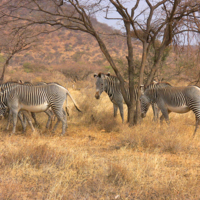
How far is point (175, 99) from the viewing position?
761 centimetres

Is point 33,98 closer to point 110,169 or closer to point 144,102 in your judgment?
point 144,102

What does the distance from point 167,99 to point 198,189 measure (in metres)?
4.24

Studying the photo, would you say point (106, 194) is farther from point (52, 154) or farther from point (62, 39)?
point (62, 39)

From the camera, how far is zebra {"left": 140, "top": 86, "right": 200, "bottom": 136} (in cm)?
727

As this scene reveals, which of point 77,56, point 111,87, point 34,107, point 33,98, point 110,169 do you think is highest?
point 77,56

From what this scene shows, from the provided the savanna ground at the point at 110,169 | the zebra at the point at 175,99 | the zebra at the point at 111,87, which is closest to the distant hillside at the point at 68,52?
the zebra at the point at 111,87

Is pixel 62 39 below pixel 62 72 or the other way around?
the other way around

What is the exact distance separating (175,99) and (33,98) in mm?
4277

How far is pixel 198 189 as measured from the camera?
380 cm

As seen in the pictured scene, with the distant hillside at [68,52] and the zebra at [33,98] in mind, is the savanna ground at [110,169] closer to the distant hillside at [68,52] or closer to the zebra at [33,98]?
the zebra at [33,98]

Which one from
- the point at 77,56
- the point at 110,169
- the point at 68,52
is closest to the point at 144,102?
the point at 110,169

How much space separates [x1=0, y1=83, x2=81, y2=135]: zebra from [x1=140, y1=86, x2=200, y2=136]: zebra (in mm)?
2724

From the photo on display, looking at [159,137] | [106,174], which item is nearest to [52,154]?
[106,174]

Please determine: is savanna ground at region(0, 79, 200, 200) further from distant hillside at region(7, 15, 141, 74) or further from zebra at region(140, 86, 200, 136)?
distant hillside at region(7, 15, 141, 74)
